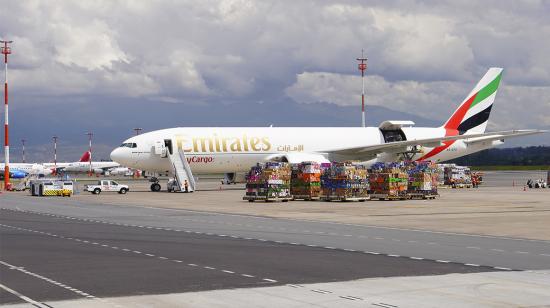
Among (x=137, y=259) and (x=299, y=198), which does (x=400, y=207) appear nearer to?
(x=299, y=198)

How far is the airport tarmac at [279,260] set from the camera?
1390cm

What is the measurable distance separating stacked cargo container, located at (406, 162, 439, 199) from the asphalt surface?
20.6 m

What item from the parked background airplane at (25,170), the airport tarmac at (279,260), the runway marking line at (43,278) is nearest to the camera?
the airport tarmac at (279,260)

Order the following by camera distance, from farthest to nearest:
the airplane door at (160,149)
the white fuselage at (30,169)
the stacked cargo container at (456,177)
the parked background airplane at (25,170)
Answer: the white fuselage at (30,169) < the parked background airplane at (25,170) < the stacked cargo container at (456,177) < the airplane door at (160,149)

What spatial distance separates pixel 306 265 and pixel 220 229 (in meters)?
11.8

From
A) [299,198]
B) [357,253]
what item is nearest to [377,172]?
[299,198]

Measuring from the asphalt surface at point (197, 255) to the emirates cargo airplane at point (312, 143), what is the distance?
32.8 metres

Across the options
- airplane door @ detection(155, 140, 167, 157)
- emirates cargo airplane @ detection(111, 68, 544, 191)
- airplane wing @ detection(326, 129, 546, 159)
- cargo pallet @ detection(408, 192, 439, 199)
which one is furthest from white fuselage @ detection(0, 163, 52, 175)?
cargo pallet @ detection(408, 192, 439, 199)

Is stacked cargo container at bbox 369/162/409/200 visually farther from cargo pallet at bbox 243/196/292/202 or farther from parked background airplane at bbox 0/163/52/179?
parked background airplane at bbox 0/163/52/179

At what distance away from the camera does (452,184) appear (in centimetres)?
7244

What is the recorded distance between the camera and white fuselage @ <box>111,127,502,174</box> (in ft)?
218

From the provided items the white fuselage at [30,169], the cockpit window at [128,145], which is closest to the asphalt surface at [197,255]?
the cockpit window at [128,145]

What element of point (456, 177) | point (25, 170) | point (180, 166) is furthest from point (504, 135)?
point (25, 170)

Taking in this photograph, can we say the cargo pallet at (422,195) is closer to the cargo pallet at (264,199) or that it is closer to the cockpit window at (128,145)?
the cargo pallet at (264,199)
